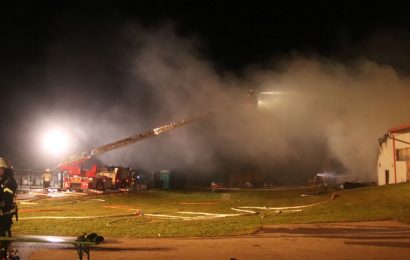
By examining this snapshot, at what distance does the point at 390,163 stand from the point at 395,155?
0.87 metres

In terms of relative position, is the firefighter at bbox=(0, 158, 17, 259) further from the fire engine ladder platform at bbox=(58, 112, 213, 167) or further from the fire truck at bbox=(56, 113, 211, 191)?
the fire truck at bbox=(56, 113, 211, 191)

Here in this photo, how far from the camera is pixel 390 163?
22562mm

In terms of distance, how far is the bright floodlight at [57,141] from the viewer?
3114 centimetres

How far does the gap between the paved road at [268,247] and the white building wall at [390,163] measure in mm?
13554

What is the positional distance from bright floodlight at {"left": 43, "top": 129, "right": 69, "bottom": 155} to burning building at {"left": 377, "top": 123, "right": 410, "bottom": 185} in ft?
75.5

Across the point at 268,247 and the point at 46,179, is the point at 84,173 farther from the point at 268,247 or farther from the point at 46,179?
the point at 268,247

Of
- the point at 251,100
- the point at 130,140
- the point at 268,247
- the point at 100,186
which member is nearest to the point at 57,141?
the point at 100,186

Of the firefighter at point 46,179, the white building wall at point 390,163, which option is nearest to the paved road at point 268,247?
the white building wall at point 390,163

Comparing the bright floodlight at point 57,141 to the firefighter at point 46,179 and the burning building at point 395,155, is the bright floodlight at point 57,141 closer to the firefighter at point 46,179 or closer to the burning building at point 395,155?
the firefighter at point 46,179

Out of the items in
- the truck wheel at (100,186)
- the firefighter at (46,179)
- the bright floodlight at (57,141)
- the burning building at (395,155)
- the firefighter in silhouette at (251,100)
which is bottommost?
the truck wheel at (100,186)

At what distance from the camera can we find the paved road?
679 centimetres

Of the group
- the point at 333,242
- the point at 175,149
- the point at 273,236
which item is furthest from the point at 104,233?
the point at 175,149

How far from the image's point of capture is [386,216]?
34.9ft

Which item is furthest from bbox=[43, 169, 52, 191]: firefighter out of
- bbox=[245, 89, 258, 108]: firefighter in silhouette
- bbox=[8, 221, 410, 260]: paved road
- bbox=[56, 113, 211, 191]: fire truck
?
bbox=[8, 221, 410, 260]: paved road
